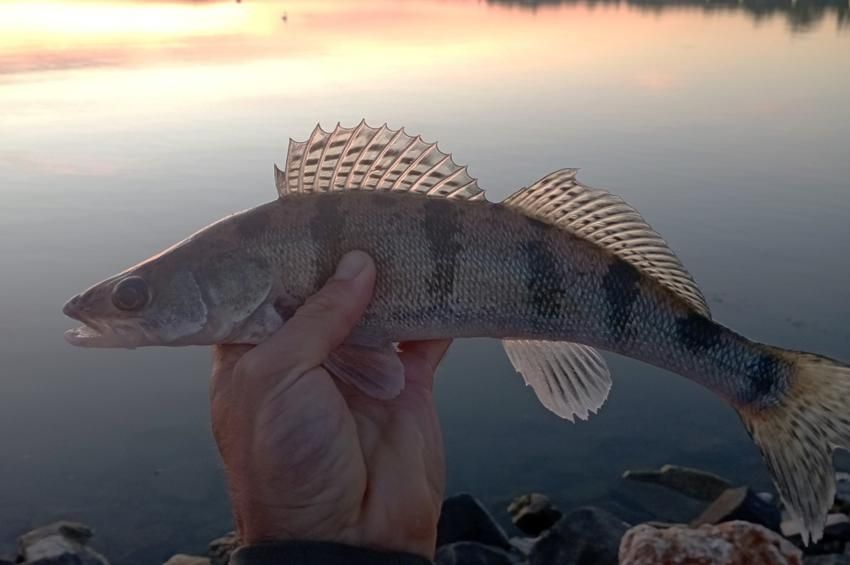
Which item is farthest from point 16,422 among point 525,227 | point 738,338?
point 738,338

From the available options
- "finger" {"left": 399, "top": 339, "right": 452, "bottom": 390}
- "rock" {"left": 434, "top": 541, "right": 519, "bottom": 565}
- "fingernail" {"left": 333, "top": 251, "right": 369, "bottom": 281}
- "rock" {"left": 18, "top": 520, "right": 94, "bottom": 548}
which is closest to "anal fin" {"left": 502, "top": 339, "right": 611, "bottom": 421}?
"finger" {"left": 399, "top": 339, "right": 452, "bottom": 390}

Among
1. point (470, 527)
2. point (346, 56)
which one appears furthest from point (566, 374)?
point (346, 56)

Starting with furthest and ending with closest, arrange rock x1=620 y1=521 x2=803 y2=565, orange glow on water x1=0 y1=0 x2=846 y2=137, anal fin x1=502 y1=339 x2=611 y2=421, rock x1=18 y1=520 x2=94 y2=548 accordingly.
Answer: orange glow on water x1=0 y1=0 x2=846 y2=137 → rock x1=18 y1=520 x2=94 y2=548 → rock x1=620 y1=521 x2=803 y2=565 → anal fin x1=502 y1=339 x2=611 y2=421

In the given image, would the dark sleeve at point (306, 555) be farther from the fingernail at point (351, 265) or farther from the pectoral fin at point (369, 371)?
the fingernail at point (351, 265)

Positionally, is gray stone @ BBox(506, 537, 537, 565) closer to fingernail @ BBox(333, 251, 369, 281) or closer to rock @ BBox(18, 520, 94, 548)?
rock @ BBox(18, 520, 94, 548)

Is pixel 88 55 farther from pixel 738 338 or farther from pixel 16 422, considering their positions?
pixel 738 338
